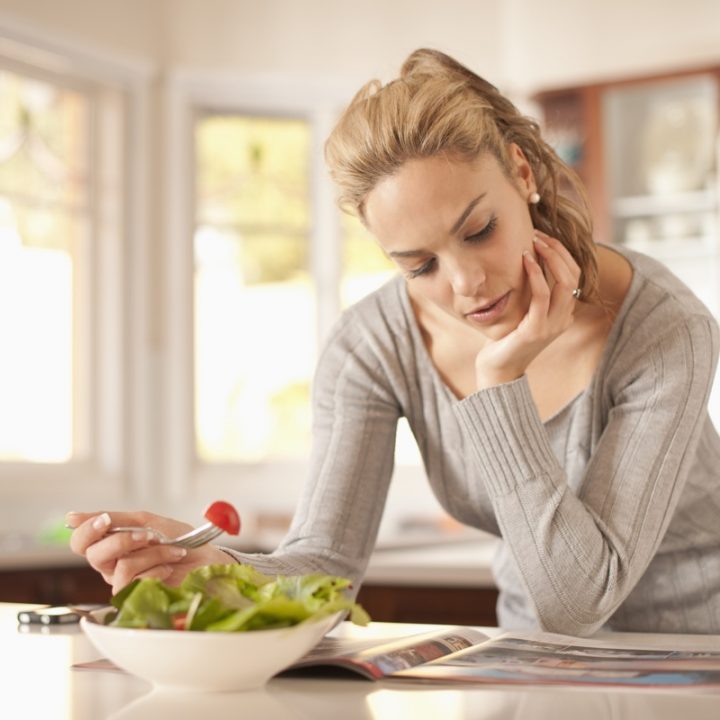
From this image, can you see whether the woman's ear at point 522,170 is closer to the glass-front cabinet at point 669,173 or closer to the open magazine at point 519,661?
the open magazine at point 519,661

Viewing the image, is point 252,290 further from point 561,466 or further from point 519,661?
point 519,661

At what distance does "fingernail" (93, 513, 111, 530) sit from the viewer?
123 cm

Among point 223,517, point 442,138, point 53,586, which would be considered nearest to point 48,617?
point 223,517

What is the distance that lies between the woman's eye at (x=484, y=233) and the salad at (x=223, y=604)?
1.78 ft

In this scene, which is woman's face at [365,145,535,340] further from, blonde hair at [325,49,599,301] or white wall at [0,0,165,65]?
white wall at [0,0,165,65]

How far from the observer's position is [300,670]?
1105 millimetres

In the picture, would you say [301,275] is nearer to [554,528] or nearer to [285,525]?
[285,525]

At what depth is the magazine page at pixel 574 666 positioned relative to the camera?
3.39 feet

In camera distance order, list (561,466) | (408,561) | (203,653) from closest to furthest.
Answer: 1. (203,653)
2. (561,466)
3. (408,561)

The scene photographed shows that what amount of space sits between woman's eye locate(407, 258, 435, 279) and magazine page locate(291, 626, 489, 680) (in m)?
0.45

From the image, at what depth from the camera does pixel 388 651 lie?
1160 mm

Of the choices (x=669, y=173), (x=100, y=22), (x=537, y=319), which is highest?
(x=100, y=22)

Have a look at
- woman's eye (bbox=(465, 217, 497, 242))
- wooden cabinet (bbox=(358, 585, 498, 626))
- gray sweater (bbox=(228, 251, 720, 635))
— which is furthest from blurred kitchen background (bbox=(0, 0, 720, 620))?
woman's eye (bbox=(465, 217, 497, 242))

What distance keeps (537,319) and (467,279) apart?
0.37 feet
